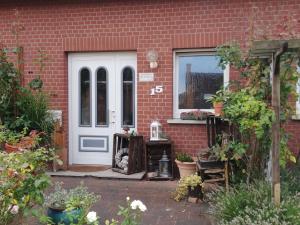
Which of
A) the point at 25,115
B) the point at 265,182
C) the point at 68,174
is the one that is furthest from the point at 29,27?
the point at 265,182

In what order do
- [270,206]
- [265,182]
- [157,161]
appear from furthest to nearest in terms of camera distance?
[157,161], [265,182], [270,206]

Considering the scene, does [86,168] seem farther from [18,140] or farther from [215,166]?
[215,166]

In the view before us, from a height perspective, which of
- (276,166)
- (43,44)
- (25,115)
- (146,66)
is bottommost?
(276,166)

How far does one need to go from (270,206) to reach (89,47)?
4.73m

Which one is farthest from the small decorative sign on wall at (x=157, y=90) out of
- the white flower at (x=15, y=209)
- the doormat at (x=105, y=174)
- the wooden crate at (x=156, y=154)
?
the white flower at (x=15, y=209)

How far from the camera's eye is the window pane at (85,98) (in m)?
7.69

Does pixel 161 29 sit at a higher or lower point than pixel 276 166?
higher

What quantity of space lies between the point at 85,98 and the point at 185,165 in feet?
8.34

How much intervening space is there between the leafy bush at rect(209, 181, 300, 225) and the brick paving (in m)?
0.46

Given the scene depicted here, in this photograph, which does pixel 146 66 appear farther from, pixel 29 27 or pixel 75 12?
pixel 29 27

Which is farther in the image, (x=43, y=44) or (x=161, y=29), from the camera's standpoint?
(x=43, y=44)

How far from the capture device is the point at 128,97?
7.57 meters

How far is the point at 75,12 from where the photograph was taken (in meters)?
7.49

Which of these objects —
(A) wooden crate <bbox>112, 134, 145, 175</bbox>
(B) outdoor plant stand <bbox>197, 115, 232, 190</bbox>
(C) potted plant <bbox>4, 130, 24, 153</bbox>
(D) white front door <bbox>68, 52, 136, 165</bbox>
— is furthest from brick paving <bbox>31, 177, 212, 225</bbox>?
(C) potted plant <bbox>4, 130, 24, 153</bbox>
